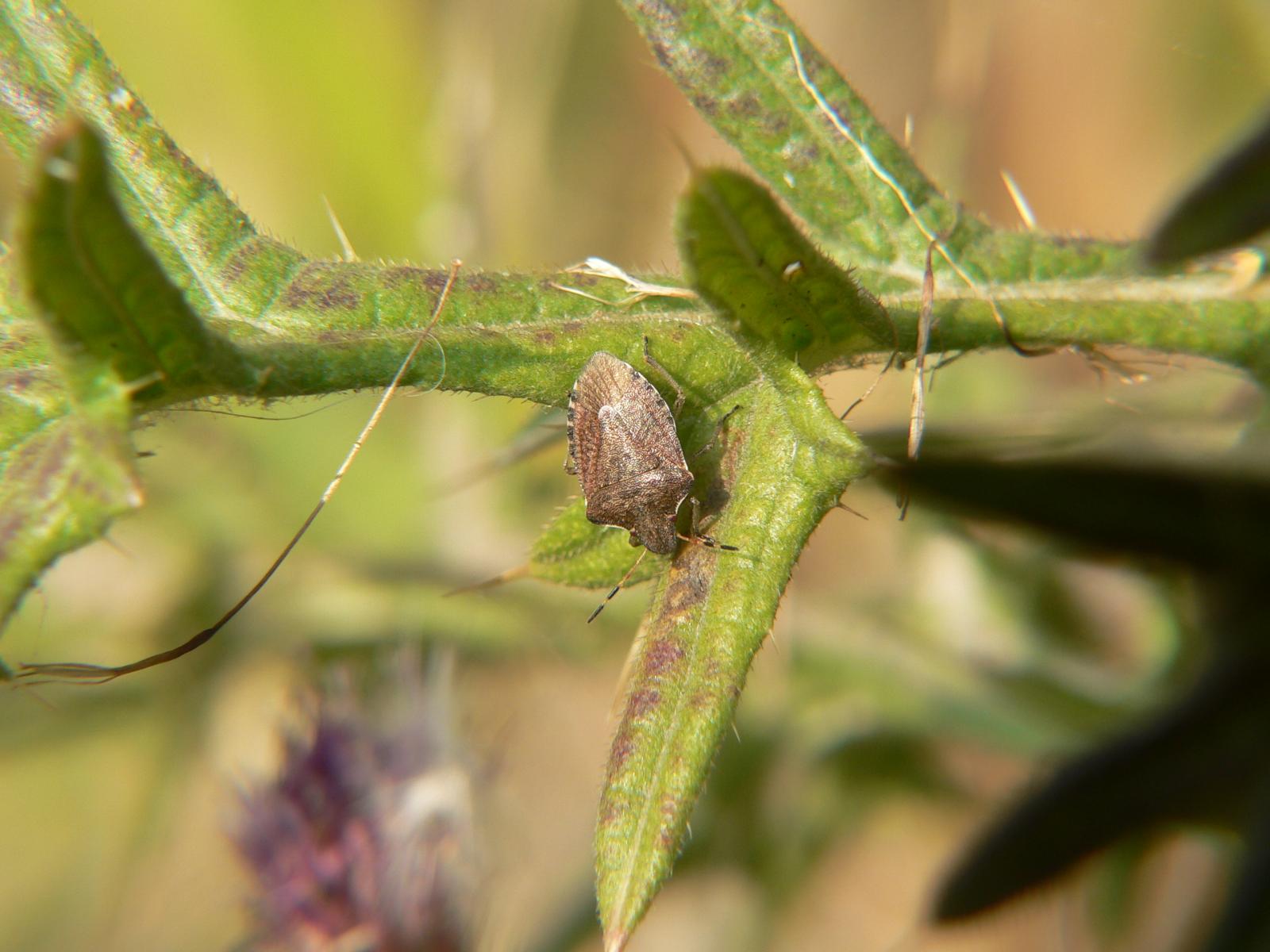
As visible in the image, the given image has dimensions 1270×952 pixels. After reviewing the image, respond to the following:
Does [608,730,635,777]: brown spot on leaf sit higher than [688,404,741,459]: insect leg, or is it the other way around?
[688,404,741,459]: insect leg

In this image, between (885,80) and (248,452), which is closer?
(248,452)

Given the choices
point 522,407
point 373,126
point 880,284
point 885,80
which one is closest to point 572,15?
point 373,126

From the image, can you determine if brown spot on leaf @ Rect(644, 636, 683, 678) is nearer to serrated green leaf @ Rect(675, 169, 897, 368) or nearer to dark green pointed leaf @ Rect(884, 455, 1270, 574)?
serrated green leaf @ Rect(675, 169, 897, 368)

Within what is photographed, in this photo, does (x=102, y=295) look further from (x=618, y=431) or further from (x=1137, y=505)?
(x=1137, y=505)

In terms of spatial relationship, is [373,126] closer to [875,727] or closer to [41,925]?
[875,727]

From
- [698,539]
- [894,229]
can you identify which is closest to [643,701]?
[698,539]

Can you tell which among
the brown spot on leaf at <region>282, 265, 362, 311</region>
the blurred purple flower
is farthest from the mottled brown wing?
the blurred purple flower
